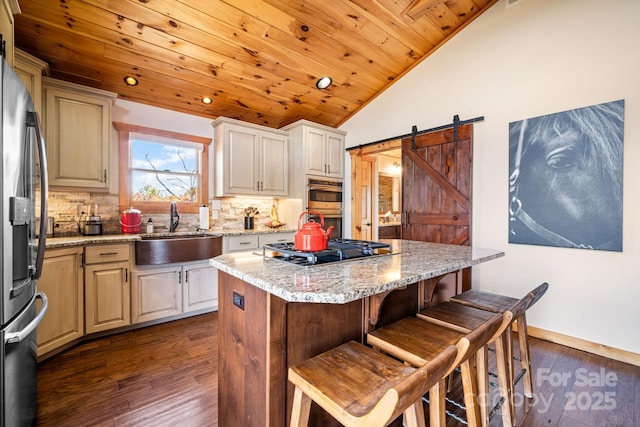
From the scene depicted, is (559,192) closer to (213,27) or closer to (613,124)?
(613,124)

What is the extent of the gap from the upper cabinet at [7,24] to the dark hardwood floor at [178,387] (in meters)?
2.08

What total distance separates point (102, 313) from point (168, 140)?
2.03 metres

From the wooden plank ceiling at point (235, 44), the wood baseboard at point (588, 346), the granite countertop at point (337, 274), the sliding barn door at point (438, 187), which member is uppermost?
the wooden plank ceiling at point (235, 44)

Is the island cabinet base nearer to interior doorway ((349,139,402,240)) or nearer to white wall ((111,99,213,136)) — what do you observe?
white wall ((111,99,213,136))

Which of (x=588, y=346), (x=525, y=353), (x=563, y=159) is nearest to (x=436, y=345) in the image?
(x=525, y=353)

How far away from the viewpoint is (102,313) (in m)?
2.58

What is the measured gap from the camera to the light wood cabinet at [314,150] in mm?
3953

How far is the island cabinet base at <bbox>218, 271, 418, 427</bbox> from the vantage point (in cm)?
111

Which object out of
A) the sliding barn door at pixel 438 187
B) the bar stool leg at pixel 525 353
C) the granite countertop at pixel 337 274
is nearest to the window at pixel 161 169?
the granite countertop at pixel 337 274

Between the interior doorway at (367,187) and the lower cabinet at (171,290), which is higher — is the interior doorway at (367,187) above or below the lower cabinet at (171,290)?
above

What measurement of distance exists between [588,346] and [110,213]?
4794mm

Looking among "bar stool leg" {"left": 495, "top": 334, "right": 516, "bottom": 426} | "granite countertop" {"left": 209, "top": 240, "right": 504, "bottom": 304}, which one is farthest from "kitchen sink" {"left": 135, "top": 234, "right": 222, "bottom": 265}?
"bar stool leg" {"left": 495, "top": 334, "right": 516, "bottom": 426}

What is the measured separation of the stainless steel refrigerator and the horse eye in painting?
3681 millimetres

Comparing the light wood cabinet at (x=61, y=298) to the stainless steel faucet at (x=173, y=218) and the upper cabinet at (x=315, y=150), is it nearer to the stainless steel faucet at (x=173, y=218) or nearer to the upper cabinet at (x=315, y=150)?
the stainless steel faucet at (x=173, y=218)
